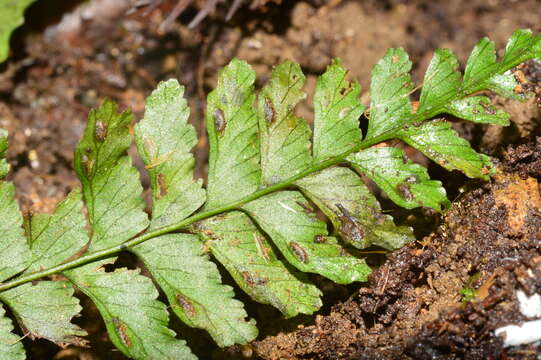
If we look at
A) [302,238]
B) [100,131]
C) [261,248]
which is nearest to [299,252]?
[302,238]

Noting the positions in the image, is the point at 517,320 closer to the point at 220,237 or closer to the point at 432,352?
the point at 432,352

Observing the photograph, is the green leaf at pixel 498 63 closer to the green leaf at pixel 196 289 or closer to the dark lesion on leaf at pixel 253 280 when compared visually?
the dark lesion on leaf at pixel 253 280

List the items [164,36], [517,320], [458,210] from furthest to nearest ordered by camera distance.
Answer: [164,36] → [458,210] → [517,320]

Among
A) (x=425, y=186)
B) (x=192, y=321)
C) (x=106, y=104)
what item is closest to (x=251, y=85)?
(x=106, y=104)

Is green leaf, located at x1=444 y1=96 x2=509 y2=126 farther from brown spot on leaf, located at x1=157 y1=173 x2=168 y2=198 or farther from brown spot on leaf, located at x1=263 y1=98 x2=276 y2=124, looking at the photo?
brown spot on leaf, located at x1=157 y1=173 x2=168 y2=198

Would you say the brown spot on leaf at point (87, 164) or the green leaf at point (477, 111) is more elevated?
the green leaf at point (477, 111)

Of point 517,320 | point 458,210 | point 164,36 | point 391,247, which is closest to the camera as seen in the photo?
point 517,320

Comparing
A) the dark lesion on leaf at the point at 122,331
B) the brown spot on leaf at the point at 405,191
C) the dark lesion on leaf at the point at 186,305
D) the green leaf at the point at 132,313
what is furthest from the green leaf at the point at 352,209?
the dark lesion on leaf at the point at 122,331
